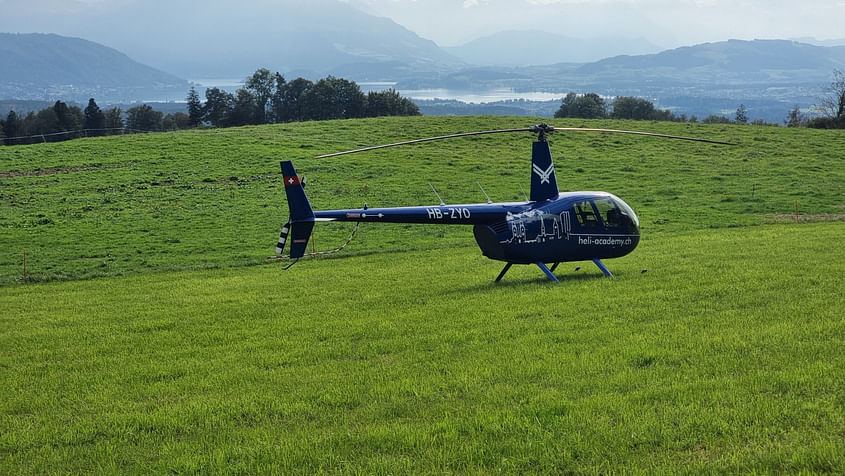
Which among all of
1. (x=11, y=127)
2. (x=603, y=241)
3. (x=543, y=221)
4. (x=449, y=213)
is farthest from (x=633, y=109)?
(x=449, y=213)

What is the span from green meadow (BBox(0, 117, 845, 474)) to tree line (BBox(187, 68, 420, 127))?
66388 mm

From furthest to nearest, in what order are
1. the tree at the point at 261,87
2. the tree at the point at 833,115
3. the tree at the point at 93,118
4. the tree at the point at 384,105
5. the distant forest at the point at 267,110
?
the tree at the point at 261,87
the tree at the point at 384,105
the tree at the point at 93,118
the distant forest at the point at 267,110
the tree at the point at 833,115

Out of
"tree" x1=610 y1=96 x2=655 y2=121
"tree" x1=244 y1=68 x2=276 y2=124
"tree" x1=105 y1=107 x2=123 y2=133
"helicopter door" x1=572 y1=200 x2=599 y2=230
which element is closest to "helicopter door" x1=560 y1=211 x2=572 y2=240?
"helicopter door" x1=572 y1=200 x2=599 y2=230

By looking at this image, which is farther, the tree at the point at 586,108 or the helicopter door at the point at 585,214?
the tree at the point at 586,108

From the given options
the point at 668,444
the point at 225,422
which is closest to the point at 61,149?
the point at 225,422

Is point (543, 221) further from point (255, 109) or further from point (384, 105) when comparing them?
point (255, 109)

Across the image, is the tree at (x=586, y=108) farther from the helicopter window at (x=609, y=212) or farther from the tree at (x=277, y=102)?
the helicopter window at (x=609, y=212)

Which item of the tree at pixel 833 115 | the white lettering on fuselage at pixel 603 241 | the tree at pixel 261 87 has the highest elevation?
the tree at pixel 261 87

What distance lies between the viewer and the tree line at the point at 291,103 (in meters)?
96.4

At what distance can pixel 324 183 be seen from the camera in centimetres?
4050

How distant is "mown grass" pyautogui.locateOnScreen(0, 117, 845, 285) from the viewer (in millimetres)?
28844

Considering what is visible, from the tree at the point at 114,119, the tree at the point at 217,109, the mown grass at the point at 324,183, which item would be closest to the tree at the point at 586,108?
the mown grass at the point at 324,183

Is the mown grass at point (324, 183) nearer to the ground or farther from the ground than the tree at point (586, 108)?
nearer to the ground

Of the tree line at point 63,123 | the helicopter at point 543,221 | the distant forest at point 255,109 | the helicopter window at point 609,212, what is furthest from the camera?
the distant forest at point 255,109
